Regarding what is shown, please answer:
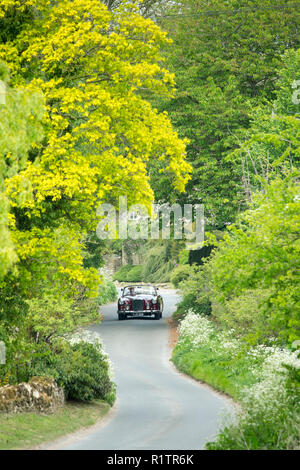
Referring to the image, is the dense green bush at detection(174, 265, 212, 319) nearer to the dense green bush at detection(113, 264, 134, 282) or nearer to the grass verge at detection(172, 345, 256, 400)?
the grass verge at detection(172, 345, 256, 400)

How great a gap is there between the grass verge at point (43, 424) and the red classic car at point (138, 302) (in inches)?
779

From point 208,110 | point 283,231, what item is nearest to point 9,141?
point 283,231

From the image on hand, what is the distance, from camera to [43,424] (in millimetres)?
14344

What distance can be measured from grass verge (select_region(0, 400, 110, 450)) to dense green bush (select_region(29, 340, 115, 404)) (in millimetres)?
430

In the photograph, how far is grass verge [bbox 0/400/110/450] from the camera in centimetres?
1294

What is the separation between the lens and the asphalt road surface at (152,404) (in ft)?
43.7

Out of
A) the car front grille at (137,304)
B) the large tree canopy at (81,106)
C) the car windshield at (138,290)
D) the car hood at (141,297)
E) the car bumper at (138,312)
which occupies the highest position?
the large tree canopy at (81,106)

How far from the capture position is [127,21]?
16188mm

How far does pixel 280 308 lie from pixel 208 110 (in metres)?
21.2

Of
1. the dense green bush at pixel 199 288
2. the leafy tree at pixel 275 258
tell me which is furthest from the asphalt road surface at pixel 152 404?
the leafy tree at pixel 275 258

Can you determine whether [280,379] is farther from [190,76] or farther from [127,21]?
[190,76]

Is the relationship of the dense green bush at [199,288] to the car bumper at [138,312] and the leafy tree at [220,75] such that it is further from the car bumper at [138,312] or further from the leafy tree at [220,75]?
the car bumper at [138,312]

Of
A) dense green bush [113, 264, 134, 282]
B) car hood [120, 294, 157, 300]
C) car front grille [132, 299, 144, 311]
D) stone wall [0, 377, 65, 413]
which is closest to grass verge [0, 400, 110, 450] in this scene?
stone wall [0, 377, 65, 413]

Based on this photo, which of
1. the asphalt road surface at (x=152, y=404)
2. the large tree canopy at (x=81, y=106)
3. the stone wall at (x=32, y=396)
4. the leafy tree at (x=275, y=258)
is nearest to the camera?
the leafy tree at (x=275, y=258)
